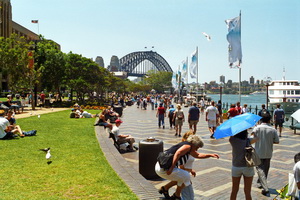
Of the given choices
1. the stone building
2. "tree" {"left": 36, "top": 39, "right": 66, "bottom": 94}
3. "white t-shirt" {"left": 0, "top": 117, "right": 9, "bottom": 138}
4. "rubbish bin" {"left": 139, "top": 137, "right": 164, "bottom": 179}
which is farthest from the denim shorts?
the stone building

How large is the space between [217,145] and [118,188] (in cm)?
642

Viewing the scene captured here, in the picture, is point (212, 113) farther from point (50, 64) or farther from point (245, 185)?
point (50, 64)

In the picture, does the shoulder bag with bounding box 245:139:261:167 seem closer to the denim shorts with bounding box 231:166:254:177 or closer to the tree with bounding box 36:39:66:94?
the denim shorts with bounding box 231:166:254:177

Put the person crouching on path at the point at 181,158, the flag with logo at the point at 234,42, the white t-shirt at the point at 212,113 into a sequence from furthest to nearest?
the flag with logo at the point at 234,42
the white t-shirt at the point at 212,113
the person crouching on path at the point at 181,158

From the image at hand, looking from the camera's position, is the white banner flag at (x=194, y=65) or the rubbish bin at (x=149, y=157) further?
the white banner flag at (x=194, y=65)

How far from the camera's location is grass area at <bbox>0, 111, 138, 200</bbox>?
5.18m

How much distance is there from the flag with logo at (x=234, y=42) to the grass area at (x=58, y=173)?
9856 millimetres

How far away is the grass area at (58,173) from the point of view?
5.18 metres

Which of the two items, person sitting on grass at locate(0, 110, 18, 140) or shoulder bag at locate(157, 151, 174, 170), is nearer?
shoulder bag at locate(157, 151, 174, 170)

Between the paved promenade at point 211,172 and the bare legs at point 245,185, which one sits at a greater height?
the bare legs at point 245,185

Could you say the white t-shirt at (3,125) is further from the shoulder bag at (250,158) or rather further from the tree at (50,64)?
the tree at (50,64)

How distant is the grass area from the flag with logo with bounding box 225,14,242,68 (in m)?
9.86

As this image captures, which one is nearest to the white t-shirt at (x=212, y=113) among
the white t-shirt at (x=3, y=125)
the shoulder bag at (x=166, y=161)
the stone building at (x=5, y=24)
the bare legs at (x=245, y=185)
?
the white t-shirt at (x=3, y=125)

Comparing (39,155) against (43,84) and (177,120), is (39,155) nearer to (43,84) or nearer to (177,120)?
(177,120)
